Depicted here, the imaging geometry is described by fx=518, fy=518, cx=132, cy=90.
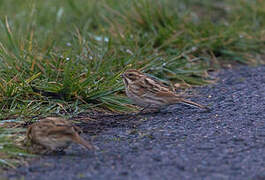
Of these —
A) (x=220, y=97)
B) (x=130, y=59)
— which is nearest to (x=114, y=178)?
(x=220, y=97)

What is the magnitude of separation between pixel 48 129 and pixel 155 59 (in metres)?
3.68

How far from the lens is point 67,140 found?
17.1ft

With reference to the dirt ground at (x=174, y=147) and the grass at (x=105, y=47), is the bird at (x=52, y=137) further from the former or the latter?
the grass at (x=105, y=47)

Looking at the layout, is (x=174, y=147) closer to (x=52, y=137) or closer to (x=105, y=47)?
(x=52, y=137)

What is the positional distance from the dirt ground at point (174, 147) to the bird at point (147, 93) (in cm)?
18

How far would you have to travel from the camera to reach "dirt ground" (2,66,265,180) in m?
4.71

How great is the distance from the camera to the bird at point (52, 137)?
5203 millimetres

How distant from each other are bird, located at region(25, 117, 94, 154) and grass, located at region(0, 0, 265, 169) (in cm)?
33

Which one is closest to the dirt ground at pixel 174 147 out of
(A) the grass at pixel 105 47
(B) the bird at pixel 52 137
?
(B) the bird at pixel 52 137

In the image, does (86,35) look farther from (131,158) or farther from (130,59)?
(131,158)

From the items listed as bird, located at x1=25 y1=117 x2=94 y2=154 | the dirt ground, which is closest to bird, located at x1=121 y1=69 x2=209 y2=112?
the dirt ground

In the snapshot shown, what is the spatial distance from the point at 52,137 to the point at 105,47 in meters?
4.12

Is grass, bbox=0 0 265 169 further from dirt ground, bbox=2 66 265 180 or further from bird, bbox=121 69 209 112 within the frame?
dirt ground, bbox=2 66 265 180

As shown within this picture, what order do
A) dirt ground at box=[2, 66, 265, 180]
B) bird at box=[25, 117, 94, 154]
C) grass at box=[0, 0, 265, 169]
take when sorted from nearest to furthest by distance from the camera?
dirt ground at box=[2, 66, 265, 180], bird at box=[25, 117, 94, 154], grass at box=[0, 0, 265, 169]
